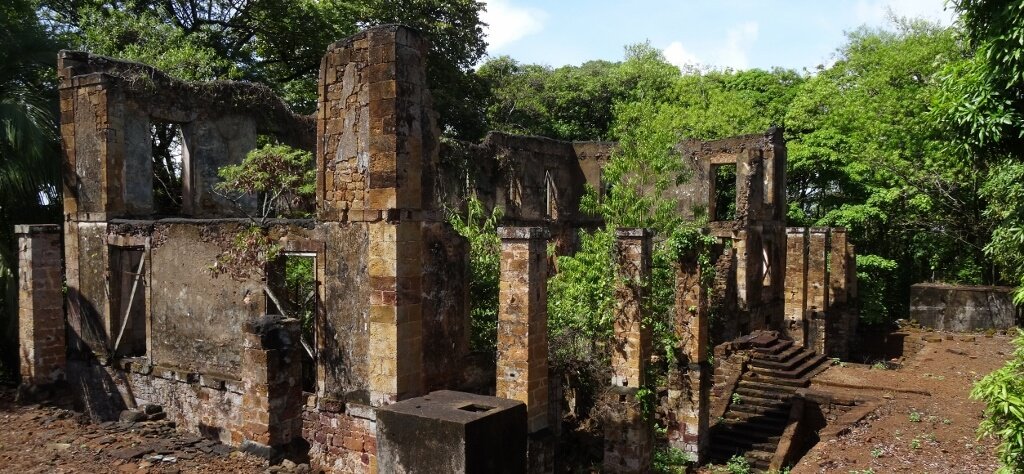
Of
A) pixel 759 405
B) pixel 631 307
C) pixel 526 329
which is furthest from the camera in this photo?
pixel 759 405

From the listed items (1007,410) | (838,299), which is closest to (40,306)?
(1007,410)

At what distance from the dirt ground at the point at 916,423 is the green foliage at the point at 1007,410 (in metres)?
3.65

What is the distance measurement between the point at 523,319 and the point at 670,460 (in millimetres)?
5347

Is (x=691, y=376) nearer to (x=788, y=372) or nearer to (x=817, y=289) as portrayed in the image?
(x=788, y=372)

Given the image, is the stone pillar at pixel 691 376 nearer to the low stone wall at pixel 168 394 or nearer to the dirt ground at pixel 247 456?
the dirt ground at pixel 247 456

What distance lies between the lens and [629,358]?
1083 cm

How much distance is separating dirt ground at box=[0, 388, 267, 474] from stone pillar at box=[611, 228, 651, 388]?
551cm

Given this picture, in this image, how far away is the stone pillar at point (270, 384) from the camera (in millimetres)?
8312

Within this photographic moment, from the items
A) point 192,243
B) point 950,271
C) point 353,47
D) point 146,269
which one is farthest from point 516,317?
point 950,271

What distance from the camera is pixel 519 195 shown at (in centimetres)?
2156

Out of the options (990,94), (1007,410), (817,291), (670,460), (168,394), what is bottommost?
(670,460)

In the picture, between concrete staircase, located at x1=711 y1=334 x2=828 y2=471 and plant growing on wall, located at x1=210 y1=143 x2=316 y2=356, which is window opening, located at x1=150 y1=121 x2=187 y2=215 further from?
concrete staircase, located at x1=711 y1=334 x2=828 y2=471

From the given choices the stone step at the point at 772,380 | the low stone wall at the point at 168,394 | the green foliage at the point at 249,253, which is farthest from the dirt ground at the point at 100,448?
the stone step at the point at 772,380

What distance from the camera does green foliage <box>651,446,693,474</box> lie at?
11891mm
